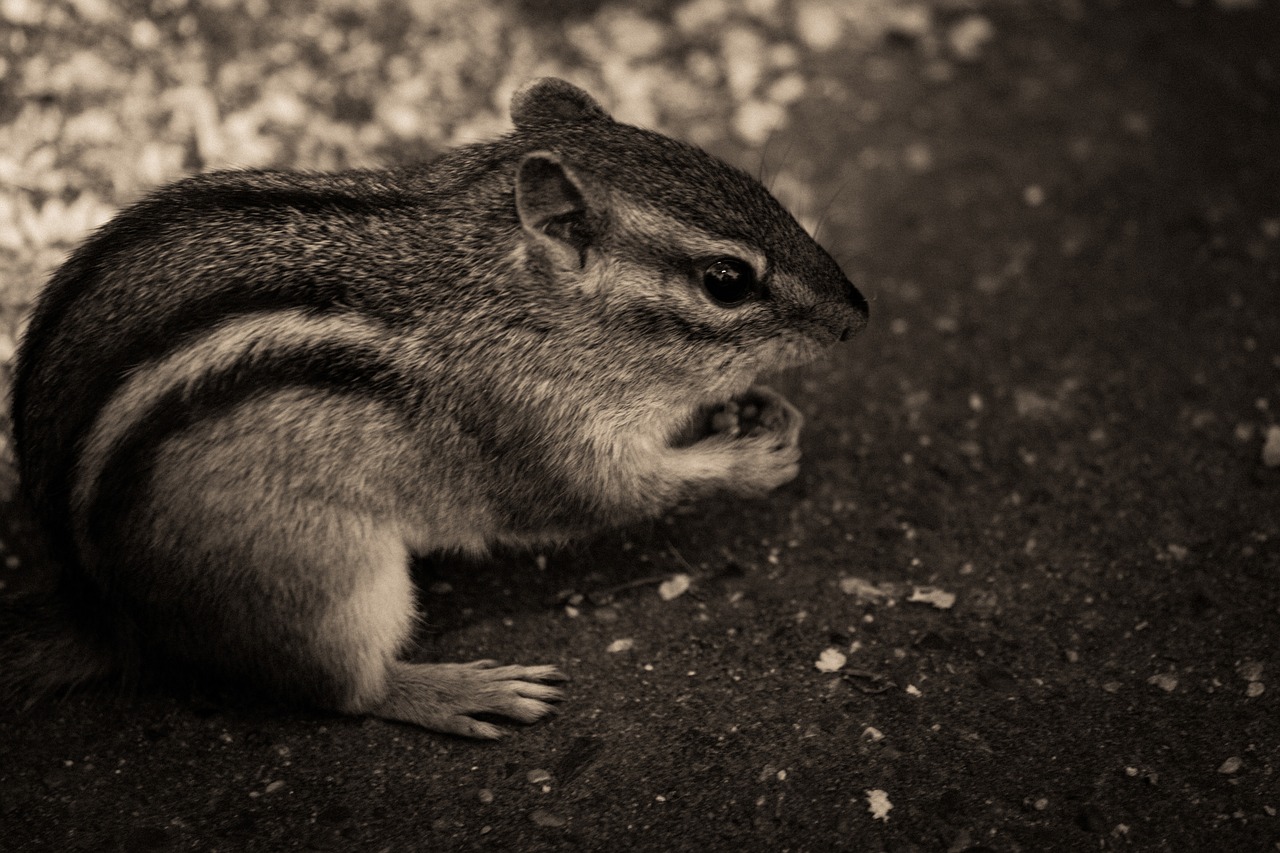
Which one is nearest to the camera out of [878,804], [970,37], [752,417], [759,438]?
[878,804]

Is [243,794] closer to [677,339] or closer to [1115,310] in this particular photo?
[677,339]

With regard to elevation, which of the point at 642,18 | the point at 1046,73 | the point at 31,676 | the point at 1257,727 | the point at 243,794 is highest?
the point at 642,18

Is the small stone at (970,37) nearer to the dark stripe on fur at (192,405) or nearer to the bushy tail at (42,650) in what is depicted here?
the dark stripe on fur at (192,405)

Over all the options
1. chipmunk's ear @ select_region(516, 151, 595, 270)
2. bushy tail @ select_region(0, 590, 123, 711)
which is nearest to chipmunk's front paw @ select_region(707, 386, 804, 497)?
chipmunk's ear @ select_region(516, 151, 595, 270)

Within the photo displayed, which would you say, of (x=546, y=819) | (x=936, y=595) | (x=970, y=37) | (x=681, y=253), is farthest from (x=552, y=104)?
(x=970, y=37)

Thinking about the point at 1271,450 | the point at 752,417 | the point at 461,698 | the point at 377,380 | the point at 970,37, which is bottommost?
the point at 1271,450

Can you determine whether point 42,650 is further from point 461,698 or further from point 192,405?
point 461,698

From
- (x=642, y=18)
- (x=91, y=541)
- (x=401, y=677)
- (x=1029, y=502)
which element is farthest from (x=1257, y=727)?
(x=642, y=18)
